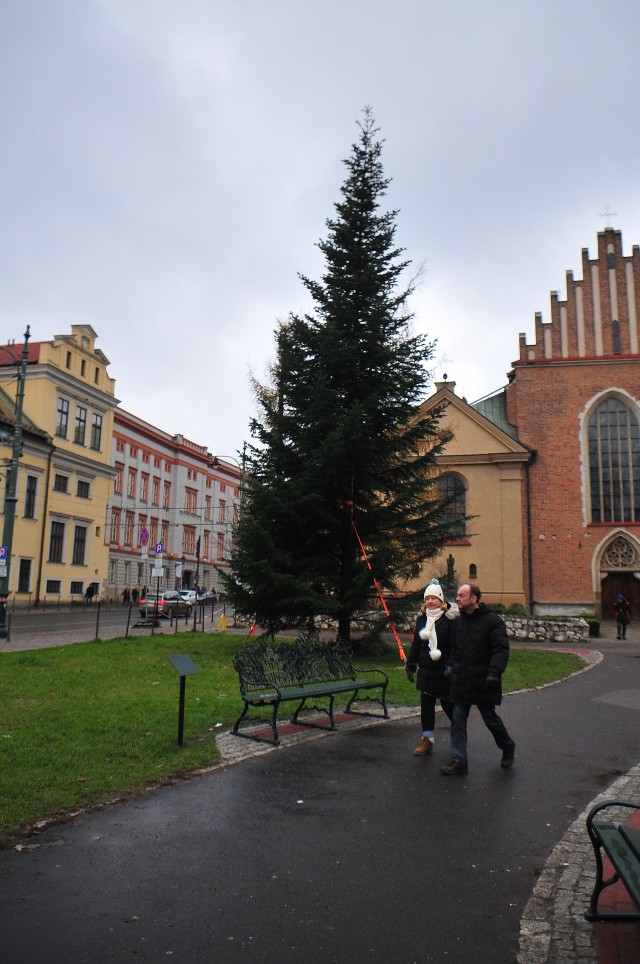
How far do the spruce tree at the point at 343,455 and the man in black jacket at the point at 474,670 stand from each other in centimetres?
841

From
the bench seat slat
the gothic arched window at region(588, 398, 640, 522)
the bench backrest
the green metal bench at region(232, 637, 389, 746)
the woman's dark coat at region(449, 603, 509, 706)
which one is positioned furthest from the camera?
the gothic arched window at region(588, 398, 640, 522)

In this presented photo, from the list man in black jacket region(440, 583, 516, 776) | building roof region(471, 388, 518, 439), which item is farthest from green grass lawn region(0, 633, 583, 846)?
building roof region(471, 388, 518, 439)

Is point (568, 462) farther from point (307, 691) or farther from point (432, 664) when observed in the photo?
point (432, 664)

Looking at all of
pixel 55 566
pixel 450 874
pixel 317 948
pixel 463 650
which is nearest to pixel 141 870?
pixel 317 948

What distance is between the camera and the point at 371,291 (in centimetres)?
1791

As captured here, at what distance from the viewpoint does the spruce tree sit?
A: 1591 cm

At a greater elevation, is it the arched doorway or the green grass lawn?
the arched doorway

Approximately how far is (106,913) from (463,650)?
13.7ft

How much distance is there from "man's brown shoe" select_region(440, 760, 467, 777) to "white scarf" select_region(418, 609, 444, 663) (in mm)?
1092

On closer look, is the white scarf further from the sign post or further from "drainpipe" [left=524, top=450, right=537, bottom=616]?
"drainpipe" [left=524, top=450, right=537, bottom=616]

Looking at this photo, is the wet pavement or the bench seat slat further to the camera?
the bench seat slat

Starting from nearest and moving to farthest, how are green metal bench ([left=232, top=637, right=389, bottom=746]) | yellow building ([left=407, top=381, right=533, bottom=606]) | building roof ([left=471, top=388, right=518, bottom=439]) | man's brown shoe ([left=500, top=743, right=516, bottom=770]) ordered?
man's brown shoe ([left=500, top=743, right=516, bottom=770]) < green metal bench ([left=232, top=637, right=389, bottom=746]) < yellow building ([left=407, top=381, right=533, bottom=606]) < building roof ([left=471, top=388, right=518, bottom=439])

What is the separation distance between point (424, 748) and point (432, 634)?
1172mm

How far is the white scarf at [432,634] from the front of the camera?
7.53 meters
